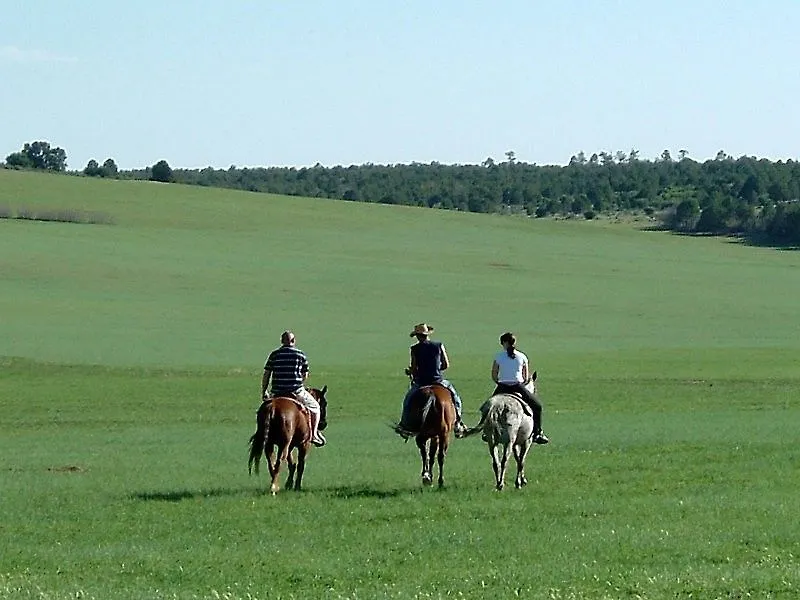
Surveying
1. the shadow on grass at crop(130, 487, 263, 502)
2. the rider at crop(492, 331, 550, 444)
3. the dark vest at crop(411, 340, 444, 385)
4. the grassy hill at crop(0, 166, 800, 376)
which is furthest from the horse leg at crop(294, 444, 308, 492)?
the grassy hill at crop(0, 166, 800, 376)

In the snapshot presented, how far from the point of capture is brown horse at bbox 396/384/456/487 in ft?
60.3

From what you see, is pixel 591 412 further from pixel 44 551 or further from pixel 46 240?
pixel 46 240

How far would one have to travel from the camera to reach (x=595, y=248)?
330 ft

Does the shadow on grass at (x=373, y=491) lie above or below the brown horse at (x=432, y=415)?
below

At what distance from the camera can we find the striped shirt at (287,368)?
1816 centimetres

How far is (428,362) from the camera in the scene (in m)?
18.5

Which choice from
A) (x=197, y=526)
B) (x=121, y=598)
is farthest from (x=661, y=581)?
(x=197, y=526)

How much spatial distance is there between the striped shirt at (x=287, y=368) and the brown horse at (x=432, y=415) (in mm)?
1519

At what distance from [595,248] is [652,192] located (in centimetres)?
7909

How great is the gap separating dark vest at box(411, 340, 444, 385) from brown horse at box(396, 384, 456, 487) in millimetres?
124

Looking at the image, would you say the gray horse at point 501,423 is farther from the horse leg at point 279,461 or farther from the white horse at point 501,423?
the horse leg at point 279,461

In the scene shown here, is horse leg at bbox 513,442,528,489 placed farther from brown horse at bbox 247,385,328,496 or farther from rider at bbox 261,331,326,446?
rider at bbox 261,331,326,446

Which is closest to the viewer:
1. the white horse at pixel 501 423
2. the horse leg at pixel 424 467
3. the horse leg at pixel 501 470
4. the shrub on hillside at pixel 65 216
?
the white horse at pixel 501 423

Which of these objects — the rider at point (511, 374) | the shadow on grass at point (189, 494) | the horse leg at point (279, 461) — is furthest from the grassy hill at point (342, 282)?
the rider at point (511, 374)
